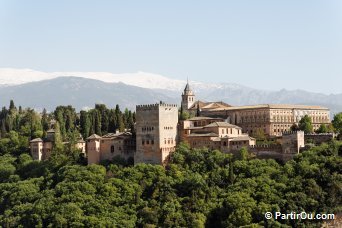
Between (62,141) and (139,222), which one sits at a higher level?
(62,141)

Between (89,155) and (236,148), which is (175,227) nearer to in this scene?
(236,148)

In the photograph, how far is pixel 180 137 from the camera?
57.1m

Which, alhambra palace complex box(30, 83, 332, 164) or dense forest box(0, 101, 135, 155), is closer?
alhambra palace complex box(30, 83, 332, 164)

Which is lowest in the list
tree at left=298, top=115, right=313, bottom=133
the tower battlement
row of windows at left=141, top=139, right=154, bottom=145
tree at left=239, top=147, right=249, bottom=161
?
tree at left=239, top=147, right=249, bottom=161

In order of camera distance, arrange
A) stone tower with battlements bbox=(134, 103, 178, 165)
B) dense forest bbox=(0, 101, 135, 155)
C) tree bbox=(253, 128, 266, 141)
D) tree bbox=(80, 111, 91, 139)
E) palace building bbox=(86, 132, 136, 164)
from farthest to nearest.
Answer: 1. dense forest bbox=(0, 101, 135, 155)
2. tree bbox=(80, 111, 91, 139)
3. tree bbox=(253, 128, 266, 141)
4. palace building bbox=(86, 132, 136, 164)
5. stone tower with battlements bbox=(134, 103, 178, 165)

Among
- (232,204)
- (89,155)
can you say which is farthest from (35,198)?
(232,204)

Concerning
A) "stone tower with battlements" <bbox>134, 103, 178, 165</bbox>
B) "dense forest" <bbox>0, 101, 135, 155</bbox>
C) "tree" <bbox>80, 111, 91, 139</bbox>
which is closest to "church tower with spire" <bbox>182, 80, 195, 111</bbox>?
"dense forest" <bbox>0, 101, 135, 155</bbox>

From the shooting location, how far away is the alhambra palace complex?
5322 cm

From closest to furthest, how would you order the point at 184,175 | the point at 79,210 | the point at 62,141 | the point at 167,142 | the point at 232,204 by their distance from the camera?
1. the point at 232,204
2. the point at 79,210
3. the point at 184,175
4. the point at 167,142
5. the point at 62,141

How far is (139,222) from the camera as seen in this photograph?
47.3 meters

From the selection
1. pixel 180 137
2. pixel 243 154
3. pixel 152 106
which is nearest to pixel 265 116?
pixel 180 137

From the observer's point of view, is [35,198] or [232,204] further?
[35,198]

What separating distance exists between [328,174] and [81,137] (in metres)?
28.6

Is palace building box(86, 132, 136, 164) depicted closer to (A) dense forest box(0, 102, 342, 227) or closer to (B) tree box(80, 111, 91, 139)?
(A) dense forest box(0, 102, 342, 227)
